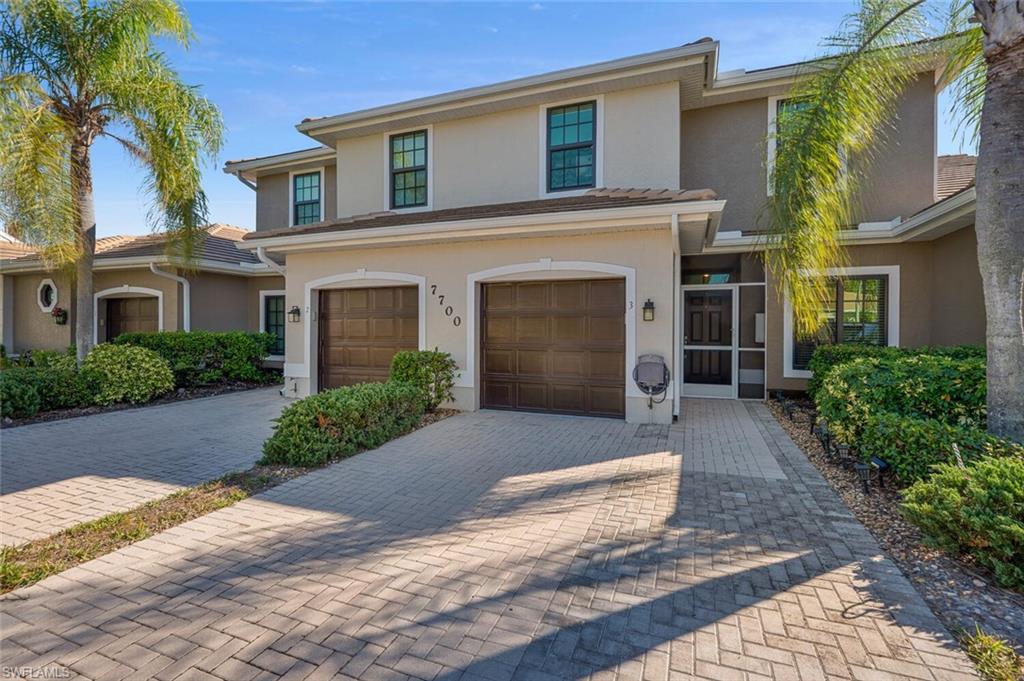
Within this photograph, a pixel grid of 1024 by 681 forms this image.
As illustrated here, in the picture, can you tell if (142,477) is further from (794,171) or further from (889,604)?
(794,171)

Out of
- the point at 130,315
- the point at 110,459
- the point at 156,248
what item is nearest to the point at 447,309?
the point at 110,459

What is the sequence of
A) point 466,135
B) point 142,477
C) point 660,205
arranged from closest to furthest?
point 142,477 → point 660,205 → point 466,135

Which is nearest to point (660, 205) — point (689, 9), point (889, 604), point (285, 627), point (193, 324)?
point (689, 9)

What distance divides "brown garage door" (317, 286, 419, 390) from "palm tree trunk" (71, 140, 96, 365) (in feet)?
14.9

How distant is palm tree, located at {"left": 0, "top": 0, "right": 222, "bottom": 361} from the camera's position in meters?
8.57

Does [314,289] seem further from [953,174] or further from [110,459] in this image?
[953,174]

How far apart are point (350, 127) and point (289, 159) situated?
343 cm

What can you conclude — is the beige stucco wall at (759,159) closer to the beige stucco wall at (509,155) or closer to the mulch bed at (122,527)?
the beige stucco wall at (509,155)

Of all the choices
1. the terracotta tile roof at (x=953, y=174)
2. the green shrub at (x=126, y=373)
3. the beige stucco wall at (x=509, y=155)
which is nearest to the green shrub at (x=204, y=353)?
the green shrub at (x=126, y=373)

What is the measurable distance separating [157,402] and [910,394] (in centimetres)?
1284

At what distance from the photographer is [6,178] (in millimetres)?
8273

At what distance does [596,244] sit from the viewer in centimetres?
826

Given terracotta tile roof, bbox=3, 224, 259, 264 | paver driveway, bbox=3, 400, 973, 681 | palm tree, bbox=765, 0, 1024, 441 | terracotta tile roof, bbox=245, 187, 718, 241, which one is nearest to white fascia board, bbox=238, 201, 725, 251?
terracotta tile roof, bbox=245, 187, 718, 241

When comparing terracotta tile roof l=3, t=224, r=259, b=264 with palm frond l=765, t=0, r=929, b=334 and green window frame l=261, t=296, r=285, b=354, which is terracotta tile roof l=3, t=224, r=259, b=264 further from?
palm frond l=765, t=0, r=929, b=334
